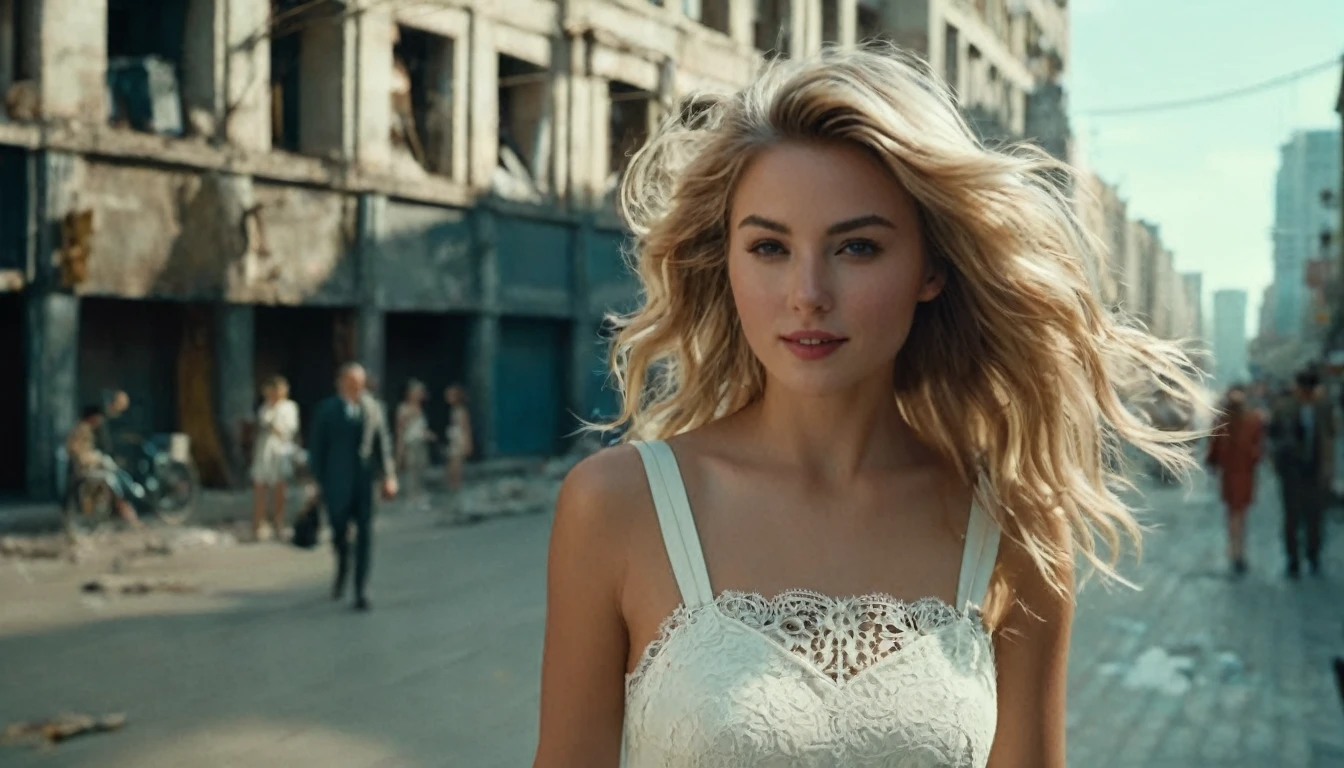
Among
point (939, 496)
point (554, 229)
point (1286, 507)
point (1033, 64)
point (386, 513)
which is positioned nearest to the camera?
point (939, 496)

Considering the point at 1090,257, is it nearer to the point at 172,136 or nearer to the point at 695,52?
the point at 172,136

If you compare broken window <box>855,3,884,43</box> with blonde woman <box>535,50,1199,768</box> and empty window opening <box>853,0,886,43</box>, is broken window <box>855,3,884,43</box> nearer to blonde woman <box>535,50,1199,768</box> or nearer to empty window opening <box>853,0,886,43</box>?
empty window opening <box>853,0,886,43</box>

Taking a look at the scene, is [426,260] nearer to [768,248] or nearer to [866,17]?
[866,17]

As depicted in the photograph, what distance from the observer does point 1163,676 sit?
8234mm

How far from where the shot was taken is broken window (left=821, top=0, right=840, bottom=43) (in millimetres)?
35312

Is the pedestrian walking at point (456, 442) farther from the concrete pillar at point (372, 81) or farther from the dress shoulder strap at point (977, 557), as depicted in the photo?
the dress shoulder strap at point (977, 557)

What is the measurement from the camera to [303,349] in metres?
22.5

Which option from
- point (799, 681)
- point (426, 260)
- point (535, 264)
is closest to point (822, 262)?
point (799, 681)

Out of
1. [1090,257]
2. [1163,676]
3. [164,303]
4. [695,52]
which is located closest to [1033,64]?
[695,52]

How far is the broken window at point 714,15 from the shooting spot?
30.6 meters

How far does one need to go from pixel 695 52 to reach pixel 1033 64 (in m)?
29.4

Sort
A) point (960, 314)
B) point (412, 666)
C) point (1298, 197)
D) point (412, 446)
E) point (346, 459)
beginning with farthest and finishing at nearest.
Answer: point (1298, 197)
point (412, 446)
point (346, 459)
point (412, 666)
point (960, 314)

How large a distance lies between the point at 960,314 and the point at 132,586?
10230 mm

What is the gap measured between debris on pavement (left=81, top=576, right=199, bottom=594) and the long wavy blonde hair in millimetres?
9760
